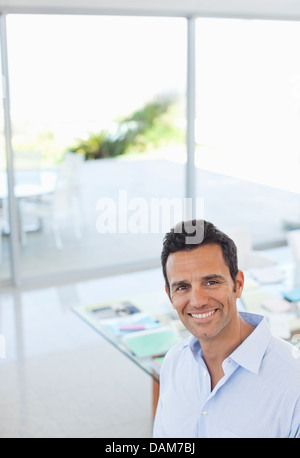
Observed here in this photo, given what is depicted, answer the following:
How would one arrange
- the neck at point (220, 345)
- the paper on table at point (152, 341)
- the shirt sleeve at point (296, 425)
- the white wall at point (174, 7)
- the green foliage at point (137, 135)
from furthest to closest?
the green foliage at point (137, 135) → the white wall at point (174, 7) → the paper on table at point (152, 341) → the neck at point (220, 345) → the shirt sleeve at point (296, 425)

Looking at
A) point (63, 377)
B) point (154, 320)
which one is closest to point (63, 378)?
point (63, 377)

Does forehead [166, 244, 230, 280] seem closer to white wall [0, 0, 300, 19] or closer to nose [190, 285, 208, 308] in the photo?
nose [190, 285, 208, 308]

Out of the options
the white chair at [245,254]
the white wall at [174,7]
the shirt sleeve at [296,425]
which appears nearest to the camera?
the shirt sleeve at [296,425]

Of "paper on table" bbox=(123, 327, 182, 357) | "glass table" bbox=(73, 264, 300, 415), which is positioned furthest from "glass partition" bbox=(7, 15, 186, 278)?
"paper on table" bbox=(123, 327, 182, 357)

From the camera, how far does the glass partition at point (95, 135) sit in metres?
5.10

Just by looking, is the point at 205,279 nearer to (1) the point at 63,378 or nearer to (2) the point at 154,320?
(2) the point at 154,320

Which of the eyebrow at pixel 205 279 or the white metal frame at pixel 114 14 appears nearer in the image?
the eyebrow at pixel 205 279

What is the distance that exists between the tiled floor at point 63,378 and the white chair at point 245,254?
948 millimetres

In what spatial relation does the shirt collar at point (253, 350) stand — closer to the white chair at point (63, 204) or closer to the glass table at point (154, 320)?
the glass table at point (154, 320)

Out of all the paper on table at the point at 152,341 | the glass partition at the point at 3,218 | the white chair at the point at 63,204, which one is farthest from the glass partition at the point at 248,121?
the paper on table at the point at 152,341

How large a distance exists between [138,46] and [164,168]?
41.6 inches

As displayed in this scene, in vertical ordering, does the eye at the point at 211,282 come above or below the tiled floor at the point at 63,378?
above

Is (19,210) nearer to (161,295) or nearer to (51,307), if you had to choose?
(51,307)
